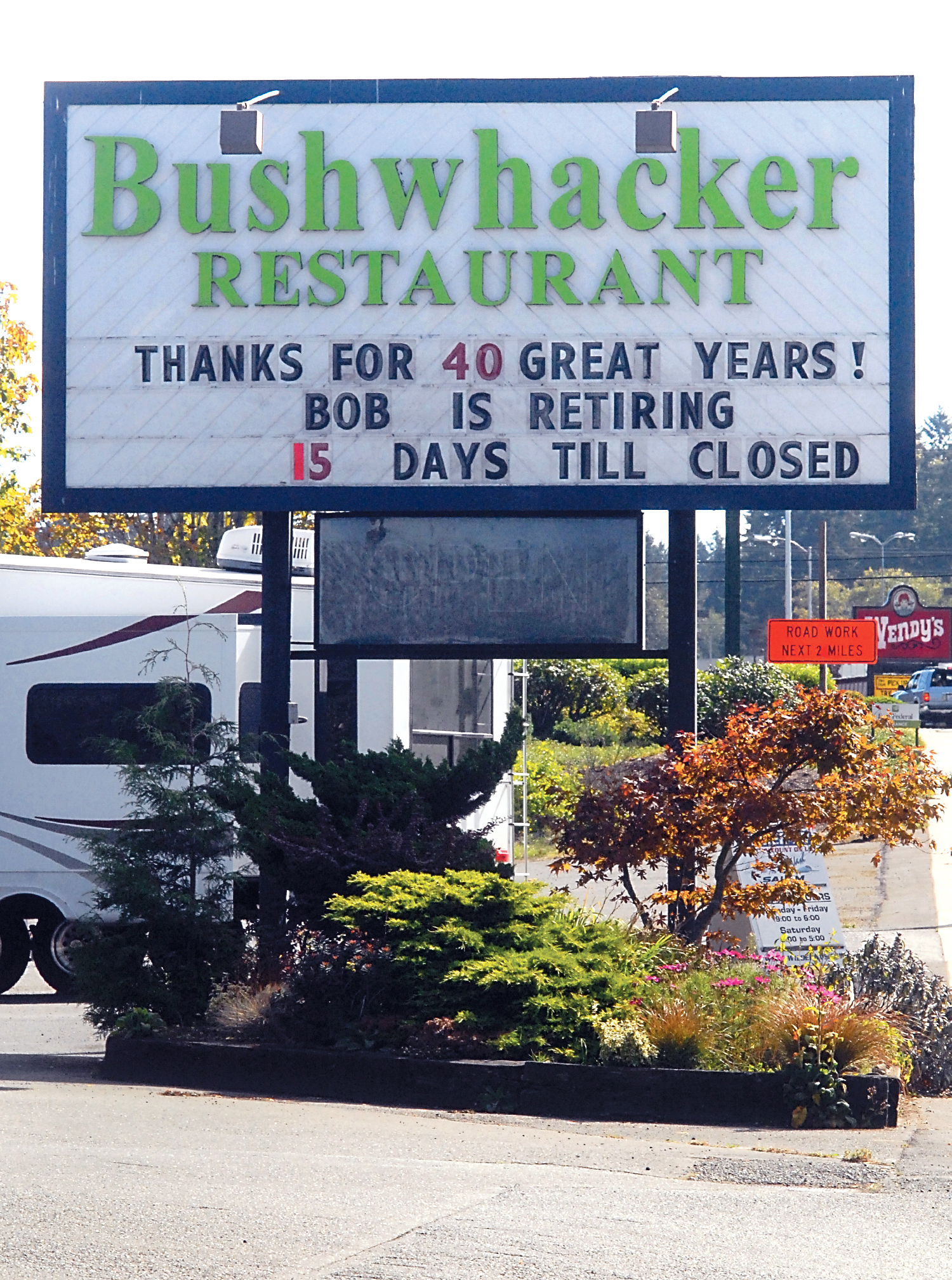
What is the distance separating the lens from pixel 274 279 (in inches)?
428

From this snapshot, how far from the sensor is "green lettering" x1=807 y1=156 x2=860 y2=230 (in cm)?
1077

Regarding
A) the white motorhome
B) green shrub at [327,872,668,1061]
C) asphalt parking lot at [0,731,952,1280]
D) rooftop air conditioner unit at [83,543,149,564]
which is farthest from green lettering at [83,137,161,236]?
asphalt parking lot at [0,731,952,1280]

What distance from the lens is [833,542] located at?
123 m

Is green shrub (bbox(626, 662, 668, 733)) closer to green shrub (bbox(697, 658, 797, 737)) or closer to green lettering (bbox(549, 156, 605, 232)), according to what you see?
green shrub (bbox(697, 658, 797, 737))

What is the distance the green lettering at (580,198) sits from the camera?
35.4 ft

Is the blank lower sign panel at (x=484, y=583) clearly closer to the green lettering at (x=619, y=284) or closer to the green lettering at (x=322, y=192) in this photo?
the green lettering at (x=619, y=284)

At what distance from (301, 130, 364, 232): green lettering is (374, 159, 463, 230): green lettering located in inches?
8.7

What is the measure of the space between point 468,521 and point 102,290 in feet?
9.63

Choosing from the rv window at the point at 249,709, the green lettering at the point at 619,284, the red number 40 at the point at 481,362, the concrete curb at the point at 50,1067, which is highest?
the green lettering at the point at 619,284

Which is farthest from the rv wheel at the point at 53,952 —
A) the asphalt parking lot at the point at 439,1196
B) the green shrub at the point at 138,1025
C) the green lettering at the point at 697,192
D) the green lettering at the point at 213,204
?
the green lettering at the point at 697,192

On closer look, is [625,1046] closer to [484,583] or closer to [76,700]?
[484,583]

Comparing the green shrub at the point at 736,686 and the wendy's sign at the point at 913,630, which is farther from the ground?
the wendy's sign at the point at 913,630

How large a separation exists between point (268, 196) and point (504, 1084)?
6.03m

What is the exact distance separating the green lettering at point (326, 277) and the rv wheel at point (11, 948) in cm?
600
